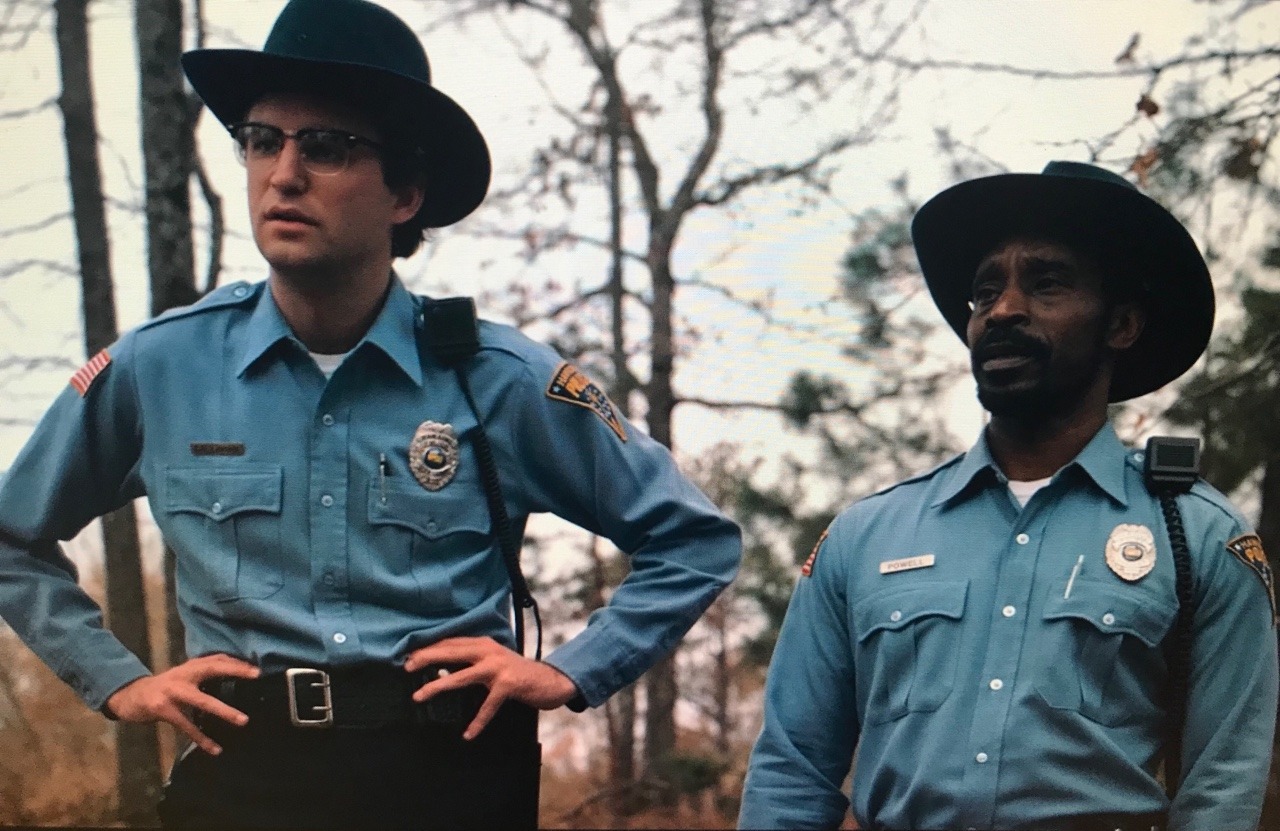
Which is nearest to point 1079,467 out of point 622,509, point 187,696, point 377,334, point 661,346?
point 622,509

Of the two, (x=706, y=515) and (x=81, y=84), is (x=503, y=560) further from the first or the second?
(x=81, y=84)

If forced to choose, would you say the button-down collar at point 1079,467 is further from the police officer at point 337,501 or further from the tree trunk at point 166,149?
the tree trunk at point 166,149

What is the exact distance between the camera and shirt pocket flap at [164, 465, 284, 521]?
2.68 metres

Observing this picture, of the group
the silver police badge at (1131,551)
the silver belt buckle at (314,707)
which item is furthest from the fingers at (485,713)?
the silver police badge at (1131,551)

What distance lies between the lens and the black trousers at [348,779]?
8.63 feet

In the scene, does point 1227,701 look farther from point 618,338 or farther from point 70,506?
point 618,338

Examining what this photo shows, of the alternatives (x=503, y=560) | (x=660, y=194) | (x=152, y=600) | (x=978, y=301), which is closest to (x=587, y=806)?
(x=152, y=600)

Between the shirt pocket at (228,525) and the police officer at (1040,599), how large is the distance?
1069mm

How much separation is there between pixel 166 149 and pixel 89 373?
202 centimetres

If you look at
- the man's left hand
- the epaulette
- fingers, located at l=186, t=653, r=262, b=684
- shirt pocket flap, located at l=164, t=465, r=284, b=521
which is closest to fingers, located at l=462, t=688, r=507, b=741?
the man's left hand

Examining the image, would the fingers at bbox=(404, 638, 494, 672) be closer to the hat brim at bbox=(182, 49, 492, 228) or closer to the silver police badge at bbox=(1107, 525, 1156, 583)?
the hat brim at bbox=(182, 49, 492, 228)

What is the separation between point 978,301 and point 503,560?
1.09 meters

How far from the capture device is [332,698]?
259 centimetres

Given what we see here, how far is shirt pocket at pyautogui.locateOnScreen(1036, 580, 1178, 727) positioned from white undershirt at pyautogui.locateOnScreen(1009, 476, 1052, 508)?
26cm
